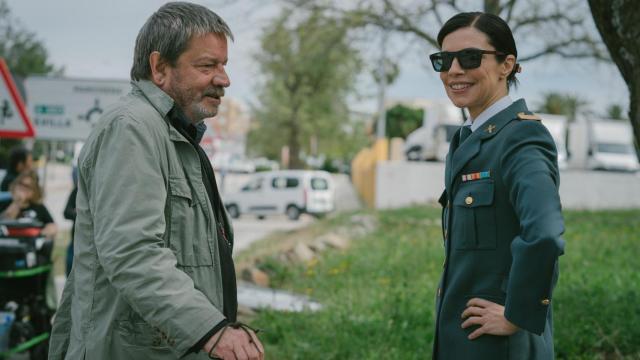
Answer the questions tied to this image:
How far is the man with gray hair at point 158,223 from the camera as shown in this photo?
6.71 feet

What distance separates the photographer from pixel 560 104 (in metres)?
70.2

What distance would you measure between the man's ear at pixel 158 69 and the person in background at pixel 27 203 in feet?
16.0

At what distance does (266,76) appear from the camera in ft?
144

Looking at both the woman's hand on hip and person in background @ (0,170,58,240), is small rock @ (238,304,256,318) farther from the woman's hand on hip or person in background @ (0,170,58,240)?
the woman's hand on hip

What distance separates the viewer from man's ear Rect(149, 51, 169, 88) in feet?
7.70

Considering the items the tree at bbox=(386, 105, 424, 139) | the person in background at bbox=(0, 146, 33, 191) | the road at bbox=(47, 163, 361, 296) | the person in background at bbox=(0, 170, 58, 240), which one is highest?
the tree at bbox=(386, 105, 424, 139)

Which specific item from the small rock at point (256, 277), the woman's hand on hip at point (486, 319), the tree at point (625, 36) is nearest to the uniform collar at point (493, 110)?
the woman's hand on hip at point (486, 319)

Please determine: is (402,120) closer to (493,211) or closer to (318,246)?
(318,246)

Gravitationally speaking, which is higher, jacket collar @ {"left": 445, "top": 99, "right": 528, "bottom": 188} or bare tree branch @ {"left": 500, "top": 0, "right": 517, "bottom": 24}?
bare tree branch @ {"left": 500, "top": 0, "right": 517, "bottom": 24}

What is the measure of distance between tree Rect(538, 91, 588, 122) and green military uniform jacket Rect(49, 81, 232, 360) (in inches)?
2723

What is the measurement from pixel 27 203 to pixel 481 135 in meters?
5.60

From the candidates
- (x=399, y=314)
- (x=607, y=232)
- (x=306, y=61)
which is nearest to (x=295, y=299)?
(x=399, y=314)

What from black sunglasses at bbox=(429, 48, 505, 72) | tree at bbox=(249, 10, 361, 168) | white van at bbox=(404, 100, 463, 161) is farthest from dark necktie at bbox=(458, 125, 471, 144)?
tree at bbox=(249, 10, 361, 168)

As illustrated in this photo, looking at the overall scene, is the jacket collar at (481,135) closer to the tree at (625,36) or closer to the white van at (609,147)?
the tree at (625,36)
